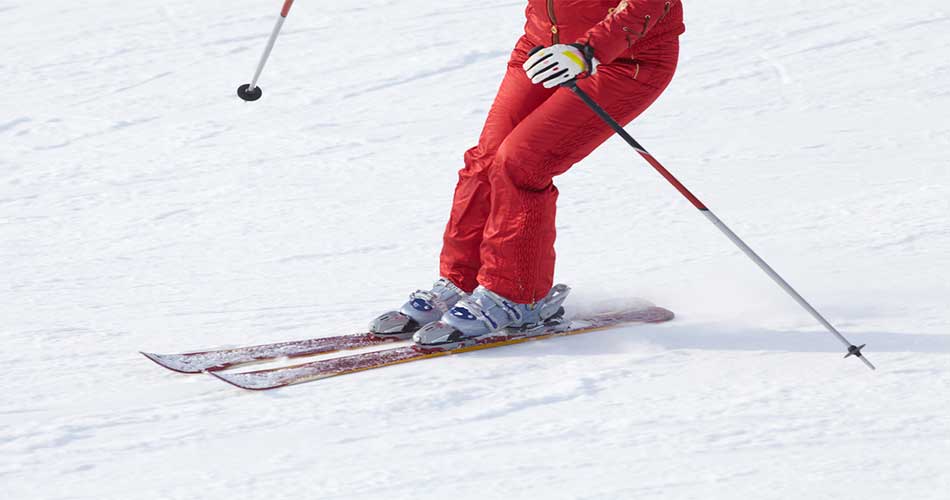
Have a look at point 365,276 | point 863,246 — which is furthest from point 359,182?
point 863,246

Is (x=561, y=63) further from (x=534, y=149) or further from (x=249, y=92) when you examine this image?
(x=249, y=92)

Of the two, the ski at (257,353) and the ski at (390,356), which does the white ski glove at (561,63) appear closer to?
the ski at (390,356)

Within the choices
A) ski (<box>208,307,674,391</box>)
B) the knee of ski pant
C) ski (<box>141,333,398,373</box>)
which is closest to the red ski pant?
the knee of ski pant

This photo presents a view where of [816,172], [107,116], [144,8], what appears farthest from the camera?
[144,8]

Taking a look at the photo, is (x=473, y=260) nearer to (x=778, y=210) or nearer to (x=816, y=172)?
(x=778, y=210)

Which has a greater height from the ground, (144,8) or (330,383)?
(330,383)

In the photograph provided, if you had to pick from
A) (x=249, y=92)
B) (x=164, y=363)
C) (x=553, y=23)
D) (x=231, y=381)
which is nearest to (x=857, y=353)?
(x=553, y=23)

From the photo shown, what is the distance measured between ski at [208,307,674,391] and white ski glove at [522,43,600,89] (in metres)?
0.86

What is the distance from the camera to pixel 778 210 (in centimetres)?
559

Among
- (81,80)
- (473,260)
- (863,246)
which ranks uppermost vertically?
(863,246)

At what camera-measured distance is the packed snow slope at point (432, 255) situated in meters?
3.13

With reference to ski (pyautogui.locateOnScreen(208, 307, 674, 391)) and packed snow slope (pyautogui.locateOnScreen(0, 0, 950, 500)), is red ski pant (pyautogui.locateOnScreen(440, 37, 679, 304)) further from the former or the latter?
packed snow slope (pyautogui.locateOnScreen(0, 0, 950, 500))

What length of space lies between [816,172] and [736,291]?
179 cm

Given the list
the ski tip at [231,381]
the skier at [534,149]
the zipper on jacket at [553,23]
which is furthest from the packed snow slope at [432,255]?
the zipper on jacket at [553,23]
